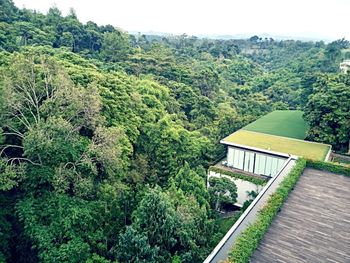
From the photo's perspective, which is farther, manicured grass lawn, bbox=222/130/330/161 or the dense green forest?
manicured grass lawn, bbox=222/130/330/161

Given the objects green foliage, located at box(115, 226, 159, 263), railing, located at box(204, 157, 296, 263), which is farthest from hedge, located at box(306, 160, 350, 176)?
green foliage, located at box(115, 226, 159, 263)

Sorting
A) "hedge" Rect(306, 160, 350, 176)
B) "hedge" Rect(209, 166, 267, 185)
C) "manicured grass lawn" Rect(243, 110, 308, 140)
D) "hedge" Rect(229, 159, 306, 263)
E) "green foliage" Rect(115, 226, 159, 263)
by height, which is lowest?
"hedge" Rect(209, 166, 267, 185)

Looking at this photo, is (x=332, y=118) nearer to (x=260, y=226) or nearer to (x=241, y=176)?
(x=241, y=176)

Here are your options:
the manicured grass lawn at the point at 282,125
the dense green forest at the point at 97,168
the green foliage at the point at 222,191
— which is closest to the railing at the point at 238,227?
the dense green forest at the point at 97,168

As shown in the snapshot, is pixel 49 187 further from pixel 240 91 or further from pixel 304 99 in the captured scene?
pixel 240 91

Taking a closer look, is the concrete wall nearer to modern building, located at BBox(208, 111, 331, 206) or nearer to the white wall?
modern building, located at BBox(208, 111, 331, 206)

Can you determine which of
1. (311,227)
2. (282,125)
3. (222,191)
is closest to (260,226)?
(311,227)
